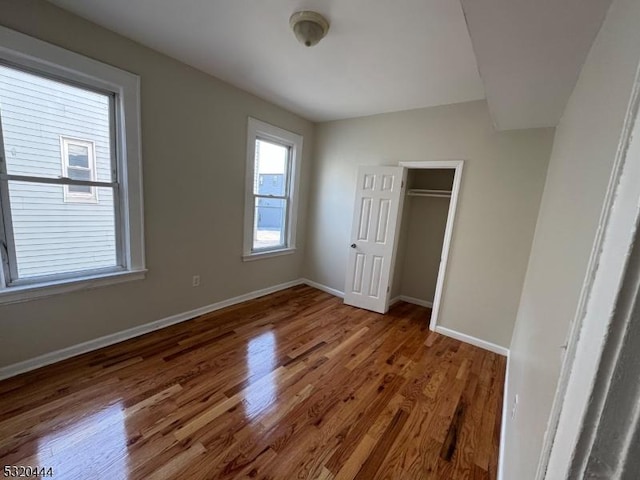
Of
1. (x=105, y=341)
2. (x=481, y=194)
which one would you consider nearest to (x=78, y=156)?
(x=105, y=341)

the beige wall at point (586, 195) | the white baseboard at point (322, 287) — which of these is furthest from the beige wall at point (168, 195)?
the beige wall at point (586, 195)

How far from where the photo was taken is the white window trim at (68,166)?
199 cm

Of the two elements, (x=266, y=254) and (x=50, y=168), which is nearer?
(x=50, y=168)

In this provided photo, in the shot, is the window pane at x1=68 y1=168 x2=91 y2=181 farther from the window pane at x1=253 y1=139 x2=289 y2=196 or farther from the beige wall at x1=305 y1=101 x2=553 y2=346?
the beige wall at x1=305 y1=101 x2=553 y2=346

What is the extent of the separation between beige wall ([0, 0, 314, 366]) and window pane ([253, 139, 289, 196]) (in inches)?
12.3

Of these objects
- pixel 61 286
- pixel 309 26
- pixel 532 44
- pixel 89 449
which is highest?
pixel 309 26

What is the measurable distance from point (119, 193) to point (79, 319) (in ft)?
3.61

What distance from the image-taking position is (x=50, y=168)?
1.95 m

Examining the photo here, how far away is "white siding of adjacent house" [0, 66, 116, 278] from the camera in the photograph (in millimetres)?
1800

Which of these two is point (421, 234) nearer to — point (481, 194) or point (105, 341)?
point (481, 194)

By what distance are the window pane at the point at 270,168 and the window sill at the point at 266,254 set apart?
831 millimetres

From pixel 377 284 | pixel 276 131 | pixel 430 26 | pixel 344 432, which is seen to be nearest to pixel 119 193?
pixel 276 131

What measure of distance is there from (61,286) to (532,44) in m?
3.41

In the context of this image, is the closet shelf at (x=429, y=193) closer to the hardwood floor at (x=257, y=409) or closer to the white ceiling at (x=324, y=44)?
the white ceiling at (x=324, y=44)
